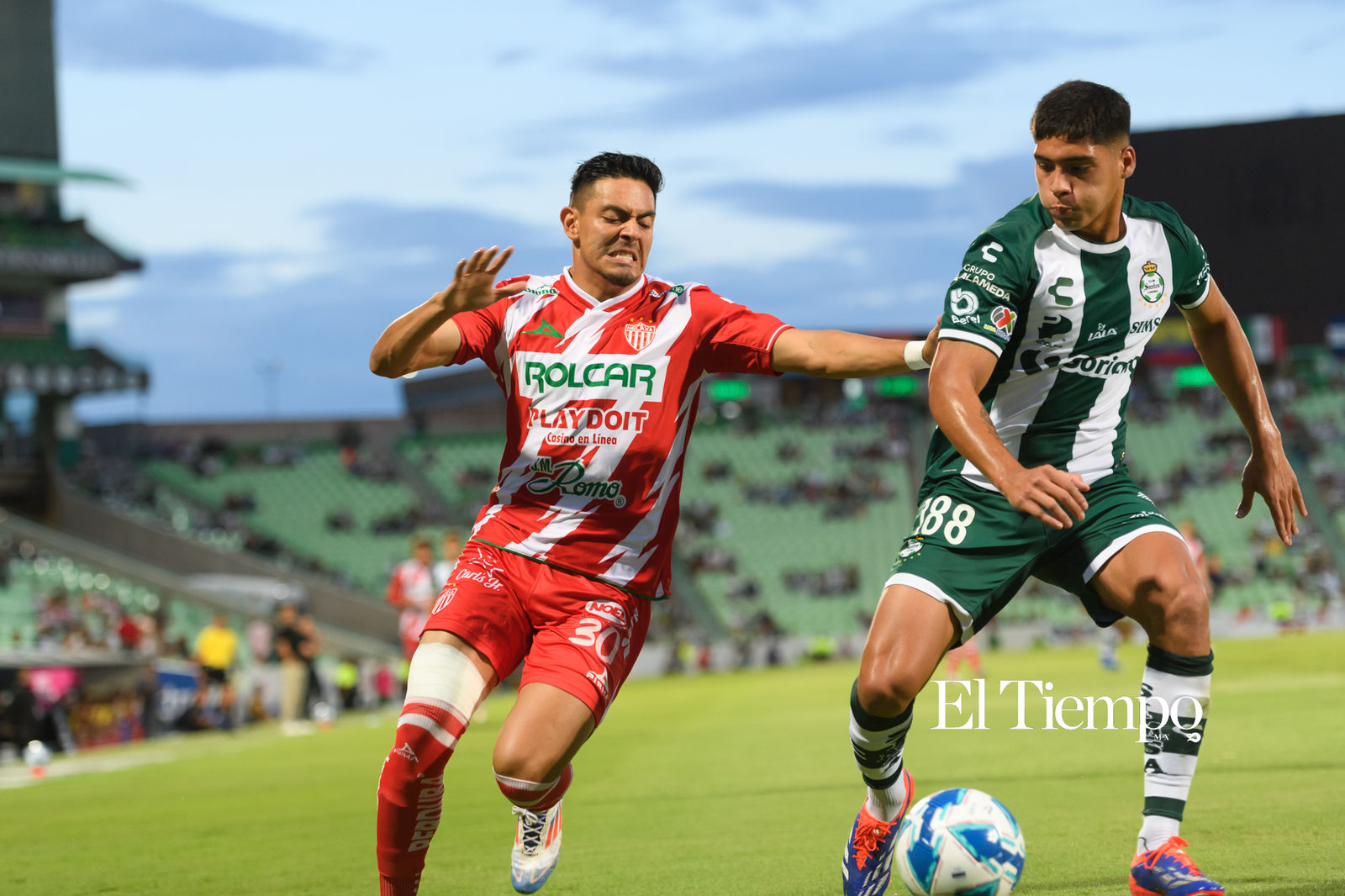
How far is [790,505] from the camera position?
47.2 metres

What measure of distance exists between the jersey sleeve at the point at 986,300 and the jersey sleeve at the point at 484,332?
1.79 m

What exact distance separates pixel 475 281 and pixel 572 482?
89cm

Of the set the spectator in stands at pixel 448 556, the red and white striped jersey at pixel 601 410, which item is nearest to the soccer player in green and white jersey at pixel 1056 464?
the red and white striped jersey at pixel 601 410

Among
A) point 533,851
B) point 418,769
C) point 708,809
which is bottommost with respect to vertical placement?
point 708,809

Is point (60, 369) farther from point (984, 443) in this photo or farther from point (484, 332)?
point (984, 443)

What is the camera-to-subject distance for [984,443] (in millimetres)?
4781

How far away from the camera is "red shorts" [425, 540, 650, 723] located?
214 inches

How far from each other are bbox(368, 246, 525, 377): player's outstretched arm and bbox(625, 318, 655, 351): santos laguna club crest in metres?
0.56

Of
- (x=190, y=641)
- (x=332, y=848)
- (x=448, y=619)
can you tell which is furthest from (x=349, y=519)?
(x=448, y=619)

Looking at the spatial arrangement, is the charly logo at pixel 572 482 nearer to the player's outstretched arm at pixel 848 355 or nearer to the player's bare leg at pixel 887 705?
the player's outstretched arm at pixel 848 355

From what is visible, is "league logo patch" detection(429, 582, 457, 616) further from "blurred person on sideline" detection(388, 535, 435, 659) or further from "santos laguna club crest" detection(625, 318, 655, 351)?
"blurred person on sideline" detection(388, 535, 435, 659)

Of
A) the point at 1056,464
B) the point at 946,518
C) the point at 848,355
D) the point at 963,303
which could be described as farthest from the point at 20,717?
the point at 963,303

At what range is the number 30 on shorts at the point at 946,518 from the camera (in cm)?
525

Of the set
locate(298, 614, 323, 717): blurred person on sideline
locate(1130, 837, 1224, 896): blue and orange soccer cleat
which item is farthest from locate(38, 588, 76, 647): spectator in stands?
locate(1130, 837, 1224, 896): blue and orange soccer cleat
